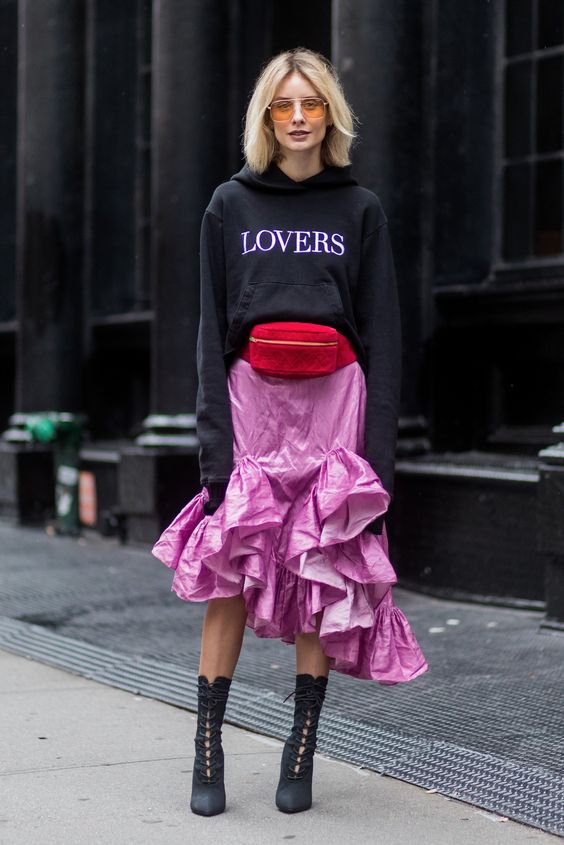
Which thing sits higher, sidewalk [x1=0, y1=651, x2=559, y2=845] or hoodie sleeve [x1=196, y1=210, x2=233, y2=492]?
hoodie sleeve [x1=196, y1=210, x2=233, y2=492]

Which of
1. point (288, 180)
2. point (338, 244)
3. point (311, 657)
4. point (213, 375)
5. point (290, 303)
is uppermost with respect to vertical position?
point (288, 180)

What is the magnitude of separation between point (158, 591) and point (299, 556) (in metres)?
4.08

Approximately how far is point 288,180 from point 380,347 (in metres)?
0.53

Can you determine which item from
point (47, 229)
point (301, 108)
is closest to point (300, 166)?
point (301, 108)

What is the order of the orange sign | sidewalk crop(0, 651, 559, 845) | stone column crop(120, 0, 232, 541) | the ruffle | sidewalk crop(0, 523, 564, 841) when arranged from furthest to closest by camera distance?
the orange sign < stone column crop(120, 0, 232, 541) < sidewalk crop(0, 523, 564, 841) < the ruffle < sidewalk crop(0, 651, 559, 845)

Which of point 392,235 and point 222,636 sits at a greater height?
point 392,235

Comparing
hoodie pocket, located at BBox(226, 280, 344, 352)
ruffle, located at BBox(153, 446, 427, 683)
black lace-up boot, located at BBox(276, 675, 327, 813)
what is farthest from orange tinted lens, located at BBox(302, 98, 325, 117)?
black lace-up boot, located at BBox(276, 675, 327, 813)

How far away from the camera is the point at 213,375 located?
375 cm

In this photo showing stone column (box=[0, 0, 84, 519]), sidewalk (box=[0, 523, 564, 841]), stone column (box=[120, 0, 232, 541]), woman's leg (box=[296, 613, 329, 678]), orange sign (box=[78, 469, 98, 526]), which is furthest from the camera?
stone column (box=[0, 0, 84, 519])

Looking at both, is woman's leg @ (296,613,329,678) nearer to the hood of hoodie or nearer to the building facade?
the hood of hoodie

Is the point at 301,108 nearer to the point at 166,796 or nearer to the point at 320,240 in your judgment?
the point at 320,240

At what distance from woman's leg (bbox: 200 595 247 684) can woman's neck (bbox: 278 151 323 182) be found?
3.87ft

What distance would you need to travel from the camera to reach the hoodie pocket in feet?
12.1

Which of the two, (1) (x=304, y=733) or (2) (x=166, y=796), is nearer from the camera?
(1) (x=304, y=733)
